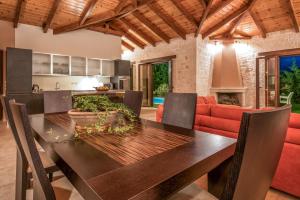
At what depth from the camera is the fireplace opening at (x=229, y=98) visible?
7.34 m

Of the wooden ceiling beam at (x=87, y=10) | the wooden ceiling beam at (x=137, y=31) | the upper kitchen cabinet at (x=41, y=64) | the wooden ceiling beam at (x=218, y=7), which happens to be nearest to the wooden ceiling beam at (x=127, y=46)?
the wooden ceiling beam at (x=137, y=31)

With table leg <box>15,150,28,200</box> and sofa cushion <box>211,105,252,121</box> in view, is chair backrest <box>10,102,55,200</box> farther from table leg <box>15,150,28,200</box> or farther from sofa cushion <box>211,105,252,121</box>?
sofa cushion <box>211,105,252,121</box>

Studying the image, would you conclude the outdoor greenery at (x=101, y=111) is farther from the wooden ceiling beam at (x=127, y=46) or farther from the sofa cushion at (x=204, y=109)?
the wooden ceiling beam at (x=127, y=46)

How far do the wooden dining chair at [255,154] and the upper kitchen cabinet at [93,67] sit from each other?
6500 mm

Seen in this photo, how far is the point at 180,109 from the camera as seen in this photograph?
2127mm

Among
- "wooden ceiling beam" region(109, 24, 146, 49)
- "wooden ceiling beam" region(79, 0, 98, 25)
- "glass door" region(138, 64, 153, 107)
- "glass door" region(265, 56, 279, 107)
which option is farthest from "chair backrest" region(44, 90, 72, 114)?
"glass door" region(265, 56, 279, 107)

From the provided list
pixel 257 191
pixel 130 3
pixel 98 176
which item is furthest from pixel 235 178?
pixel 130 3

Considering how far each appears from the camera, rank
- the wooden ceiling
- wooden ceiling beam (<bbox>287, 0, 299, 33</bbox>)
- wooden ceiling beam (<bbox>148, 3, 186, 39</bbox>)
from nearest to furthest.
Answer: wooden ceiling beam (<bbox>287, 0, 299, 33</bbox>)
the wooden ceiling
wooden ceiling beam (<bbox>148, 3, 186, 39</bbox>)

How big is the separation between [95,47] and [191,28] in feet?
11.2

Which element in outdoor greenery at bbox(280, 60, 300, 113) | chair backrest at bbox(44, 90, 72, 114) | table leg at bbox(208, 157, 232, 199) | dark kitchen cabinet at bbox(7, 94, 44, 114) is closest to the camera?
table leg at bbox(208, 157, 232, 199)

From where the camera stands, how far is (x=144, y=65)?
29.8ft

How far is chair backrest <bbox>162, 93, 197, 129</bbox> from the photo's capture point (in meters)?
2.01

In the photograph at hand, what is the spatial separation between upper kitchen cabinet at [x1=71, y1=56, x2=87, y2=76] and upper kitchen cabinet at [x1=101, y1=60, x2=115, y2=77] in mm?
700

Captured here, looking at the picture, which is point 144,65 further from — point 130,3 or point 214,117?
point 214,117
